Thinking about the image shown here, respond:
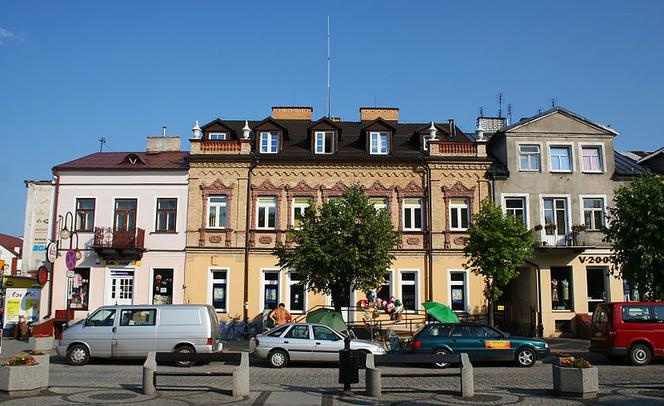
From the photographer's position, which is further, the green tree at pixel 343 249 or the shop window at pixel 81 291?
the shop window at pixel 81 291

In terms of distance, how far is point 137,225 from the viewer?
96.9ft

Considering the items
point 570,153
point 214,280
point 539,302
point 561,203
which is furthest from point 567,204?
point 214,280

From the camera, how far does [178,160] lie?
3128 centimetres

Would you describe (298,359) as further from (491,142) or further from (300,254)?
(491,142)

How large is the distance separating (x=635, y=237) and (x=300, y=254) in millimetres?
12661

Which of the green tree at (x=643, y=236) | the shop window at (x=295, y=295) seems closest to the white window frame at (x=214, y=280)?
the shop window at (x=295, y=295)

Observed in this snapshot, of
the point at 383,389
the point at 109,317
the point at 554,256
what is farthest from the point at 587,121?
the point at 109,317

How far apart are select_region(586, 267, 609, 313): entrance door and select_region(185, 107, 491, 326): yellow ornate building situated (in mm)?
5544

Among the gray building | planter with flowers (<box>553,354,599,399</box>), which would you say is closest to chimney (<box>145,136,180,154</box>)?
the gray building

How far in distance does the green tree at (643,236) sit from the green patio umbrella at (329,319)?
35.8 ft

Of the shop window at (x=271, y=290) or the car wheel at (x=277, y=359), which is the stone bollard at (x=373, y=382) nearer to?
the car wheel at (x=277, y=359)

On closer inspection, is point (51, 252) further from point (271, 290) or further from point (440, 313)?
point (440, 313)

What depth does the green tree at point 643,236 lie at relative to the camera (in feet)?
71.6

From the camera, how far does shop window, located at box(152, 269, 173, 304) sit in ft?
95.5
